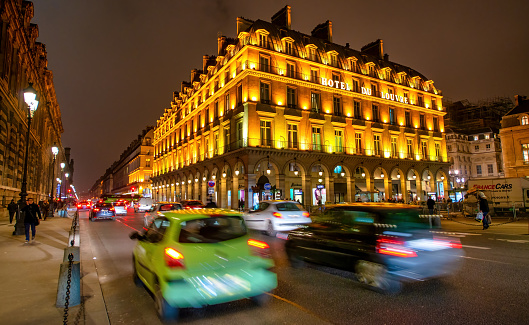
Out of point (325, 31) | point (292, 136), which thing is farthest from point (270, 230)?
point (325, 31)

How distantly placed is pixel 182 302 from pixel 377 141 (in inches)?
1512

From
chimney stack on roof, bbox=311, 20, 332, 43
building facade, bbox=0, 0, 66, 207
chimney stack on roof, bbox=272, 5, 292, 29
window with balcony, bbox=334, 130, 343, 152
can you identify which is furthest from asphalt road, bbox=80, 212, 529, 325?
chimney stack on roof, bbox=311, 20, 332, 43

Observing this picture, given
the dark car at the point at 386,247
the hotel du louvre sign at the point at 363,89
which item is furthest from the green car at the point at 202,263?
the hotel du louvre sign at the point at 363,89

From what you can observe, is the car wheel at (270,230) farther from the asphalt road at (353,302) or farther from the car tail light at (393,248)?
the car tail light at (393,248)

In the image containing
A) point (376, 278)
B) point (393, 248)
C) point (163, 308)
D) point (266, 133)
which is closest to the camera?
point (163, 308)

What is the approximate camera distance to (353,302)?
5.34 metres

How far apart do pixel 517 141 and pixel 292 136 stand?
37430 mm

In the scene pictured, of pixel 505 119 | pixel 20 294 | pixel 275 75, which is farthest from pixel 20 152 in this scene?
pixel 505 119

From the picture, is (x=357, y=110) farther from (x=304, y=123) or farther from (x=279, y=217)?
(x=279, y=217)

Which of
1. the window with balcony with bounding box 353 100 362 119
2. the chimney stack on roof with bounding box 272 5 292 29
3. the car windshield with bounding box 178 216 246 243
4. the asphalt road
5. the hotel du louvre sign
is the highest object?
the chimney stack on roof with bounding box 272 5 292 29

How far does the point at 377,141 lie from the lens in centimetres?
3941

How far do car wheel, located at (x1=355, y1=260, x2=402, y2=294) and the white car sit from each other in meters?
7.76

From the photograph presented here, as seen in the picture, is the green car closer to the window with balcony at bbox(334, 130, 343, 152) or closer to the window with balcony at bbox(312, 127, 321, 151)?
the window with balcony at bbox(312, 127, 321, 151)

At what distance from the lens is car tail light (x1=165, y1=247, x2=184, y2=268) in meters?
4.67
